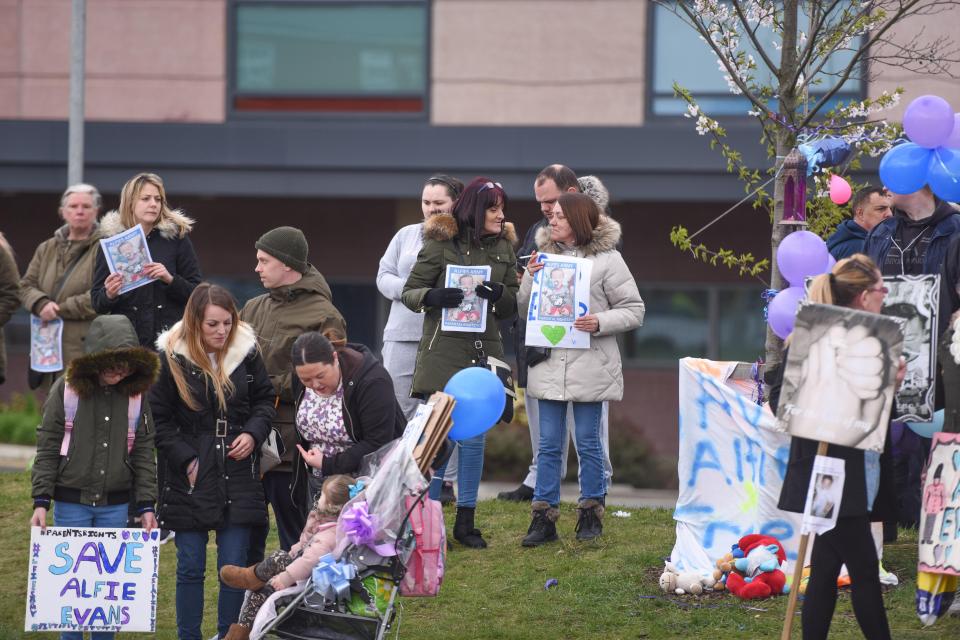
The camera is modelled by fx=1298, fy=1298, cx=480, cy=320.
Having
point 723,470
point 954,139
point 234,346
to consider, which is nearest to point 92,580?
point 234,346

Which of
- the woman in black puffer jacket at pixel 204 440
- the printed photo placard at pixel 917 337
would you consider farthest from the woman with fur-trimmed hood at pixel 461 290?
the printed photo placard at pixel 917 337

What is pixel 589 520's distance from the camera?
802 cm

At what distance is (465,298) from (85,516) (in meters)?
2.59

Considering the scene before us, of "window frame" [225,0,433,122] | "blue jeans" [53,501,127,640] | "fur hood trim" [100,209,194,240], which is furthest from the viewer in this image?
"window frame" [225,0,433,122]

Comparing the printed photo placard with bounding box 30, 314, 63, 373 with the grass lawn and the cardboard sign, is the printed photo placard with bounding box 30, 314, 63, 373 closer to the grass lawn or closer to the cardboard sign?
the grass lawn

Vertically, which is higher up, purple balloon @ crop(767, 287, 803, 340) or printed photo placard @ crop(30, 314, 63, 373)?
purple balloon @ crop(767, 287, 803, 340)

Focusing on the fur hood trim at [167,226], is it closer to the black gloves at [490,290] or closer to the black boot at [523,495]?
the black gloves at [490,290]

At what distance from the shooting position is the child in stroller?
5.82m

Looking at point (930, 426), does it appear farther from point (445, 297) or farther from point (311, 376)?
point (311, 376)

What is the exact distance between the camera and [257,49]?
16.1 m

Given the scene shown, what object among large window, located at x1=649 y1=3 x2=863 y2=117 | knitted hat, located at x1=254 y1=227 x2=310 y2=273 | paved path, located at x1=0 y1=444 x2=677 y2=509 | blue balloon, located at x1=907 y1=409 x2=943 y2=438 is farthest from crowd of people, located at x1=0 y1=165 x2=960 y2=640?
large window, located at x1=649 y1=3 x2=863 y2=117

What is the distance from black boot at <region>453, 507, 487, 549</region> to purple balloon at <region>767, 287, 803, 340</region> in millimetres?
2423

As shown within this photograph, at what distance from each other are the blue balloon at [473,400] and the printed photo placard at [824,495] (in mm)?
1524

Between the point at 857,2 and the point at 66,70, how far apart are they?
11.3 metres
